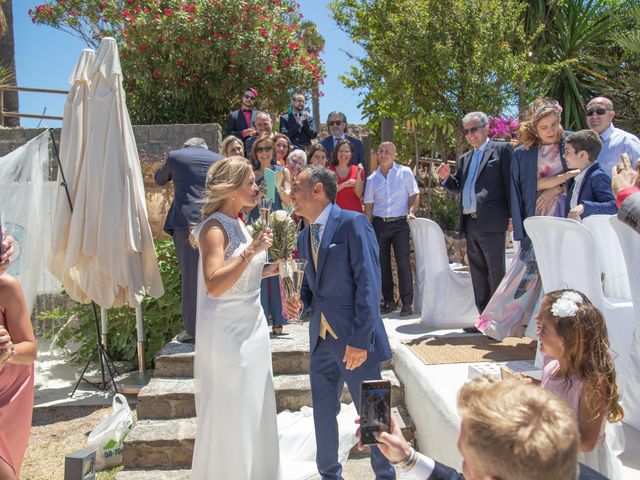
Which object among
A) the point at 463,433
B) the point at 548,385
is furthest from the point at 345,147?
the point at 463,433

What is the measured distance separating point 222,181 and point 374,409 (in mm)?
1872

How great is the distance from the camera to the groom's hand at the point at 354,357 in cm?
320

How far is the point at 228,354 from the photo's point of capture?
135 inches

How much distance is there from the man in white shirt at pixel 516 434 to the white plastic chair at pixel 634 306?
227 cm

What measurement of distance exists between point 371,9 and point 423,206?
3726 millimetres

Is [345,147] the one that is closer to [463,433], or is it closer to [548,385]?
[548,385]

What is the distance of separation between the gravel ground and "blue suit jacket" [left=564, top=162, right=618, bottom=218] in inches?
161

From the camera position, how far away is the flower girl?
90.4 inches

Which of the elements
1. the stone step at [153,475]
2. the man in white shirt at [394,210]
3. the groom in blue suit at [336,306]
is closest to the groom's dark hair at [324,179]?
the groom in blue suit at [336,306]

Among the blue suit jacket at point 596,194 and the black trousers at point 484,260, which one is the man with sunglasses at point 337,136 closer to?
the black trousers at point 484,260

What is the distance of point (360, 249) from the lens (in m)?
3.28

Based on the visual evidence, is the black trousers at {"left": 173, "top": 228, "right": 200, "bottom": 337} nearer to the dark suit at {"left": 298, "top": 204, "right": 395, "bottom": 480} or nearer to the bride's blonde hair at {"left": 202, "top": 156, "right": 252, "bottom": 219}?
the bride's blonde hair at {"left": 202, "top": 156, "right": 252, "bottom": 219}

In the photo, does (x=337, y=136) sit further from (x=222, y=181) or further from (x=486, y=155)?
(x=222, y=181)

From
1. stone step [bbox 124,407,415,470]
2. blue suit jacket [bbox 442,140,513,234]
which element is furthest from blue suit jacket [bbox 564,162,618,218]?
stone step [bbox 124,407,415,470]
